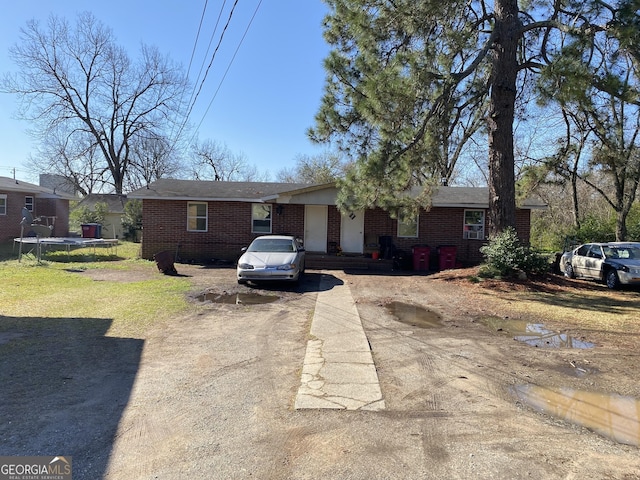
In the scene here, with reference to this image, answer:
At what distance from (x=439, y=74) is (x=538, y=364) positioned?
7997 mm

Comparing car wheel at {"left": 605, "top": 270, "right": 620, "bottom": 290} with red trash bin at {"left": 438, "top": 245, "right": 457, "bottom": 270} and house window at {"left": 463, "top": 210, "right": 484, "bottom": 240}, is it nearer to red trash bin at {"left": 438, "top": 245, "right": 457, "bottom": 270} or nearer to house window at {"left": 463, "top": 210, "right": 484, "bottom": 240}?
red trash bin at {"left": 438, "top": 245, "right": 457, "bottom": 270}

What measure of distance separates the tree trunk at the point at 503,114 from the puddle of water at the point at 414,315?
5459mm

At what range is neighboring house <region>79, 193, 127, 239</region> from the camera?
32869mm

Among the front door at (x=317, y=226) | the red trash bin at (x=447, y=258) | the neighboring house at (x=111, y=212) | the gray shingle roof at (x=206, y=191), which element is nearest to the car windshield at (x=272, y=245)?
the gray shingle roof at (x=206, y=191)

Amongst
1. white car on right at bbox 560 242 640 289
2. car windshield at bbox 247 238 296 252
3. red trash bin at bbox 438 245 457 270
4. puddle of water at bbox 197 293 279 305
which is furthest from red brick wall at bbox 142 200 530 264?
puddle of water at bbox 197 293 279 305

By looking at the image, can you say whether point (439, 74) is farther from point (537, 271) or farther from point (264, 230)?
point (264, 230)

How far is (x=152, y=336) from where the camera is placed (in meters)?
6.59

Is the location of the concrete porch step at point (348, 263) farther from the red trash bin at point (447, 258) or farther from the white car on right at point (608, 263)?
the white car on right at point (608, 263)

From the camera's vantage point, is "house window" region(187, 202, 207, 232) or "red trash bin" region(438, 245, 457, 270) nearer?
"red trash bin" region(438, 245, 457, 270)

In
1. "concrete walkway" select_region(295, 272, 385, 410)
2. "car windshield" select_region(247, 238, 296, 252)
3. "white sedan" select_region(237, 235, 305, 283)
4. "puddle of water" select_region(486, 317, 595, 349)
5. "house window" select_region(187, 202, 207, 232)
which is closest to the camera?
"concrete walkway" select_region(295, 272, 385, 410)

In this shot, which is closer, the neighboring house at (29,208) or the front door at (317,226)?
the front door at (317,226)

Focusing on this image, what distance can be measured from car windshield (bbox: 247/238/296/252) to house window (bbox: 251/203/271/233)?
A: 16.8 feet

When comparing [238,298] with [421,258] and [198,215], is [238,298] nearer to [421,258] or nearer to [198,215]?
[421,258]

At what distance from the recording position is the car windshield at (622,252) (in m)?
12.9
